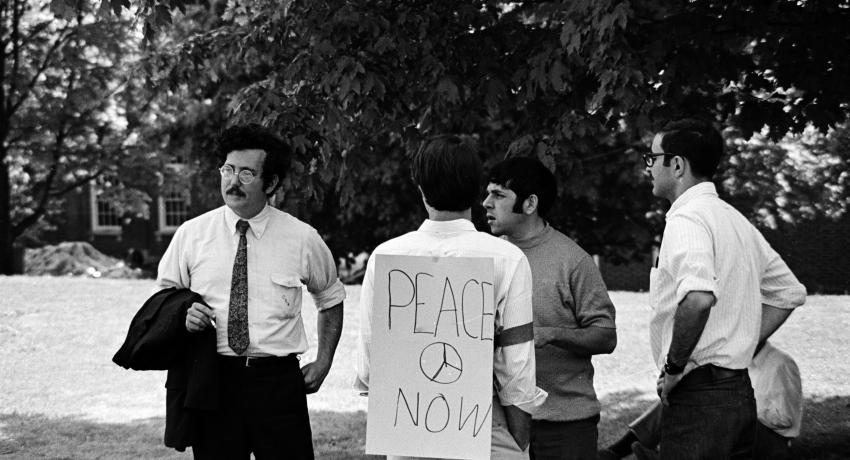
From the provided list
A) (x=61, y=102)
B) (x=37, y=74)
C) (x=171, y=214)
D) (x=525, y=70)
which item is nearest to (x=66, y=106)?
(x=61, y=102)

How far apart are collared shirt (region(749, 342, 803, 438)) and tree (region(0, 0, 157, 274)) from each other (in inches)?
827

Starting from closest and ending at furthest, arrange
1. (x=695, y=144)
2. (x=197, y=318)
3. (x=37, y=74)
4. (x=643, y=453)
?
(x=695, y=144)
(x=197, y=318)
(x=643, y=453)
(x=37, y=74)

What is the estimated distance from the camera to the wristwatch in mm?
3508

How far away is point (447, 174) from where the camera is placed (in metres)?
3.01

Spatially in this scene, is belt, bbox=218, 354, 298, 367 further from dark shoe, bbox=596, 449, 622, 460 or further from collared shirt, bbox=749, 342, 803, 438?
dark shoe, bbox=596, 449, 622, 460

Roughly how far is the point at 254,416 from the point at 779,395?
2.86m

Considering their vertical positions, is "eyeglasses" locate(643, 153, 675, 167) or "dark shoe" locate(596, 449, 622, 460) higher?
"eyeglasses" locate(643, 153, 675, 167)

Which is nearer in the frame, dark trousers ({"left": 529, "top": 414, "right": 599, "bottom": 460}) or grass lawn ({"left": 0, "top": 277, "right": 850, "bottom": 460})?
dark trousers ({"left": 529, "top": 414, "right": 599, "bottom": 460})

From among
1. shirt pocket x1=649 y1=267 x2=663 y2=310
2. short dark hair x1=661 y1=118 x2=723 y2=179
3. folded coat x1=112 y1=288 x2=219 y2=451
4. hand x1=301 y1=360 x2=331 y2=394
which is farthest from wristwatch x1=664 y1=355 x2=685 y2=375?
folded coat x1=112 y1=288 x2=219 y2=451

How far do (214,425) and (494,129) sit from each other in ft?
35.0

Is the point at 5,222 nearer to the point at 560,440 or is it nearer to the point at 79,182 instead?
the point at 79,182

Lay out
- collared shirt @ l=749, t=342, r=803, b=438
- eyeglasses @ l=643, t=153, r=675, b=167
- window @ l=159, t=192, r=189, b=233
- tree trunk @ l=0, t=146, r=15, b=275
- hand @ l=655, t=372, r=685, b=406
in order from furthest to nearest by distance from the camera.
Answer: window @ l=159, t=192, r=189, b=233 < tree trunk @ l=0, t=146, r=15, b=275 < collared shirt @ l=749, t=342, r=803, b=438 < eyeglasses @ l=643, t=153, r=675, b=167 < hand @ l=655, t=372, r=685, b=406

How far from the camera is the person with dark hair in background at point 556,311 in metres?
3.98

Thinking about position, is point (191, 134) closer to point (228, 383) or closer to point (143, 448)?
point (143, 448)
